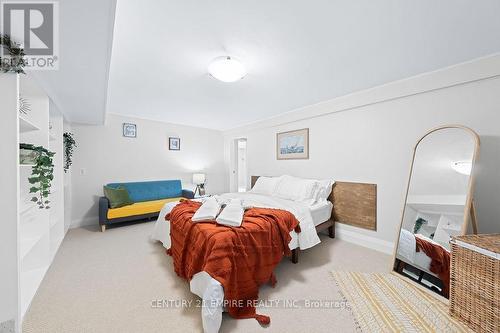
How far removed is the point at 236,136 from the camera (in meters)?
5.44

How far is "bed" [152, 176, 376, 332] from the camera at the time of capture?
139 centimetres

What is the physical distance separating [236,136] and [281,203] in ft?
9.99

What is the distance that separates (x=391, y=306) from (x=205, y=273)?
1.64m

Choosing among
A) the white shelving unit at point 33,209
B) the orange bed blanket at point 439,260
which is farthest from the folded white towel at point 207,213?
the orange bed blanket at point 439,260

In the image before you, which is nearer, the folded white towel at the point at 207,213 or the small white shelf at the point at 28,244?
the small white shelf at the point at 28,244

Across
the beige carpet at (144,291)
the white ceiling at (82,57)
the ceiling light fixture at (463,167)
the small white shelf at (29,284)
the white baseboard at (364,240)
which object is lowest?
the beige carpet at (144,291)

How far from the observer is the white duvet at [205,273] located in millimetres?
1369

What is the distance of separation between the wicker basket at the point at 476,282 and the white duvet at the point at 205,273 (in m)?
1.24

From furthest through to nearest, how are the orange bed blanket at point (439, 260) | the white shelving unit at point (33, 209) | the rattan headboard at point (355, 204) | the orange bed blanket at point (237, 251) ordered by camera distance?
the rattan headboard at point (355, 204) < the white shelving unit at point (33, 209) < the orange bed blanket at point (439, 260) < the orange bed blanket at point (237, 251)

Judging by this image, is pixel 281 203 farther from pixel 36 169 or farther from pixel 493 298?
pixel 36 169

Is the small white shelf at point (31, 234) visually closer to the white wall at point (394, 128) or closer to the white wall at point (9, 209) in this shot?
the white wall at point (9, 209)

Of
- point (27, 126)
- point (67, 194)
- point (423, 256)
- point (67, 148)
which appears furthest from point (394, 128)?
point (67, 194)

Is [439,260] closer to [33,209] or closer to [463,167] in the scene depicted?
[463,167]

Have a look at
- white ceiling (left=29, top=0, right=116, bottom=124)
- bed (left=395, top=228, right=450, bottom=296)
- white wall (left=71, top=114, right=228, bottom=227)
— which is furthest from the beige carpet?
white ceiling (left=29, top=0, right=116, bottom=124)
